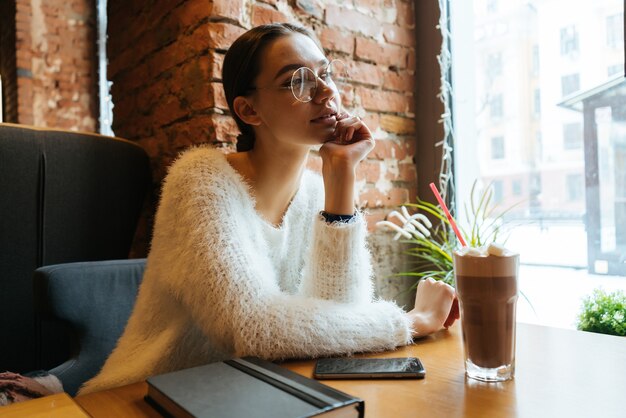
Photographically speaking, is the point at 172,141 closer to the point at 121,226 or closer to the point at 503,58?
the point at 121,226

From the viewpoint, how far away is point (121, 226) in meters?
1.69

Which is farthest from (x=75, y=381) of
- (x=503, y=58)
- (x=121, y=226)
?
(x=503, y=58)

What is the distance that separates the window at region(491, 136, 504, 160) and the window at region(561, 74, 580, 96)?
29cm

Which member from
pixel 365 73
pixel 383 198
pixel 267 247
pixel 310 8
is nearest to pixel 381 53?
pixel 365 73

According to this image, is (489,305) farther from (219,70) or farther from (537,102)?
(537,102)

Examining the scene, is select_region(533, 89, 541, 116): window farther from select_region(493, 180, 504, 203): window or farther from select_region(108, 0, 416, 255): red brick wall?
select_region(108, 0, 416, 255): red brick wall

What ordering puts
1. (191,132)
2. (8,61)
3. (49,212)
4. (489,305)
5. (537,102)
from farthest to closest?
1. (8,61)
2. (537,102)
3. (191,132)
4. (49,212)
5. (489,305)

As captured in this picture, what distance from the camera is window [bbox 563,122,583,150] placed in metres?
1.71

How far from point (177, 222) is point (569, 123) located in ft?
4.77

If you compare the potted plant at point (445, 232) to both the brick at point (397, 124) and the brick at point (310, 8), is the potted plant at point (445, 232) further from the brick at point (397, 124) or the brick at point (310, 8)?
the brick at point (310, 8)

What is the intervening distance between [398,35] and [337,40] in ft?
1.21

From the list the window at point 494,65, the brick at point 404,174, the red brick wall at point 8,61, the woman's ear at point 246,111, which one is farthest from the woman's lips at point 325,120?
→ the red brick wall at point 8,61

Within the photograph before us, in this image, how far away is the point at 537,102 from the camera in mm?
1846

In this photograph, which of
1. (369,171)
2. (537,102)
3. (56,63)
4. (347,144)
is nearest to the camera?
(347,144)
